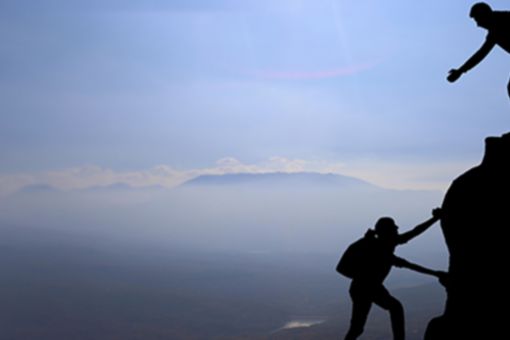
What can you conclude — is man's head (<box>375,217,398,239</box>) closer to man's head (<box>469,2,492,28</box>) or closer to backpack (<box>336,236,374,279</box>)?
backpack (<box>336,236,374,279</box>)

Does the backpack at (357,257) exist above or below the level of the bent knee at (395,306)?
above

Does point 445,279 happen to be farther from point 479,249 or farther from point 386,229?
point 386,229

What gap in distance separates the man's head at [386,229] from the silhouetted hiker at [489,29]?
4.22 meters

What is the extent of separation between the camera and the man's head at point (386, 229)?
35.7 feet

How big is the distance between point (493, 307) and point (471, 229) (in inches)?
75.3

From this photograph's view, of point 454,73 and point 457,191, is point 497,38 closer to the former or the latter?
point 454,73

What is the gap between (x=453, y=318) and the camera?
1133cm

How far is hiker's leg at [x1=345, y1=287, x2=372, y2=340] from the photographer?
11.3m

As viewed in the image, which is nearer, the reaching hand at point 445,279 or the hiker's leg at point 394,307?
the hiker's leg at point 394,307

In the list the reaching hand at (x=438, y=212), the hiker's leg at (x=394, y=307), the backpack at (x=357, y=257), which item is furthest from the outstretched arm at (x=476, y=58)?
the hiker's leg at (x=394, y=307)

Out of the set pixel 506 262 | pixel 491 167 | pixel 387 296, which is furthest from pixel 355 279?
pixel 491 167

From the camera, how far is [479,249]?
11281mm

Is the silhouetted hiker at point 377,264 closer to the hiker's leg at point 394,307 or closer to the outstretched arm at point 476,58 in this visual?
the hiker's leg at point 394,307

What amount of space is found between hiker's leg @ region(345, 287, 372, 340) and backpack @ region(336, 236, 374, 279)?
1.77ft
